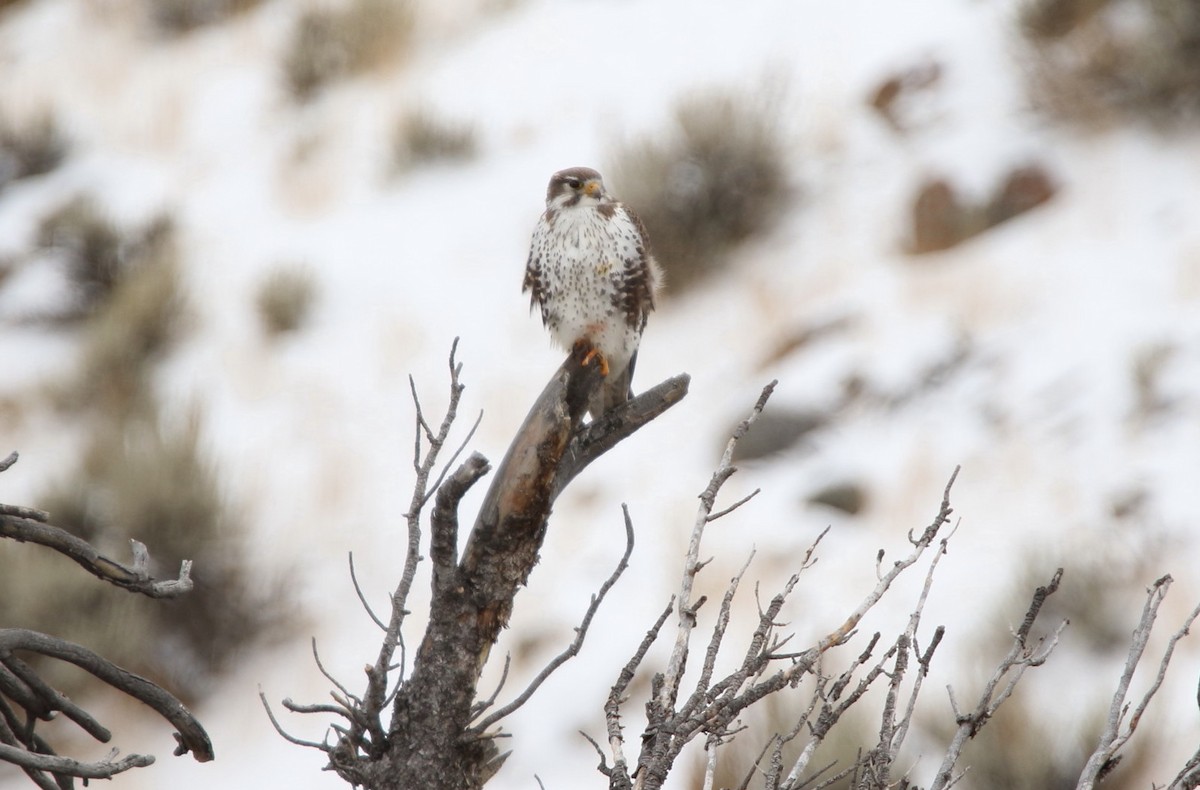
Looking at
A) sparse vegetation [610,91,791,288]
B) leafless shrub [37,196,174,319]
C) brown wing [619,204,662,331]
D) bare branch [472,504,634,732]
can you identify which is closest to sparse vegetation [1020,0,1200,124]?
sparse vegetation [610,91,791,288]

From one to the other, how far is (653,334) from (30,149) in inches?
203

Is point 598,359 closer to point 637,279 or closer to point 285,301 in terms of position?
point 637,279

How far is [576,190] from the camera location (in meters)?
3.18

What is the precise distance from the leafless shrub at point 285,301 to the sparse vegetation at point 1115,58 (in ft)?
13.6

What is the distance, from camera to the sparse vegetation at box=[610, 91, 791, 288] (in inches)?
258

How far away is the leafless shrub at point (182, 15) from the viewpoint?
33.3ft

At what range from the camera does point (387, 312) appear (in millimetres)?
6949

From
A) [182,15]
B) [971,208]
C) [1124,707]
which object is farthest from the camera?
[182,15]

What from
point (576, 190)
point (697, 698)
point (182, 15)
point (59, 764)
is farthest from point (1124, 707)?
point (182, 15)

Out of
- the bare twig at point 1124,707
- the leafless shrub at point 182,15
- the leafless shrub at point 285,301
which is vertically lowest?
the bare twig at point 1124,707

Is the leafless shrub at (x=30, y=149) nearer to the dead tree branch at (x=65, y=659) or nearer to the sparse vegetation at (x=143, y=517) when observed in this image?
the sparse vegetation at (x=143, y=517)

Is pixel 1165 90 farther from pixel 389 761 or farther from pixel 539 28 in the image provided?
pixel 389 761

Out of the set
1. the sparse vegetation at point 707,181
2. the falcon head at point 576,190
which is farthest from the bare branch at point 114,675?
the sparse vegetation at point 707,181

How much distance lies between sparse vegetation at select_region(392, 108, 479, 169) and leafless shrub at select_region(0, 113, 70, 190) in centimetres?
277
